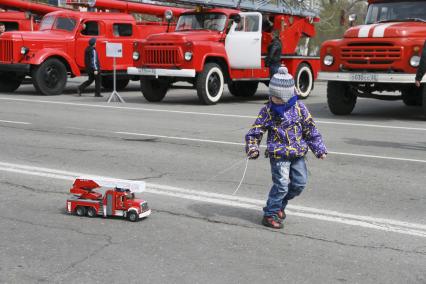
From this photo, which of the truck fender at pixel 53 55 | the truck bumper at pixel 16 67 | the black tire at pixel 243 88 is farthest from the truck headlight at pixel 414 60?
the truck bumper at pixel 16 67

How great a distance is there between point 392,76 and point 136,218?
8.15m

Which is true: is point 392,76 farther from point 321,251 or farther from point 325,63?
point 321,251

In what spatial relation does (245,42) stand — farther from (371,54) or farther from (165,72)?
(371,54)

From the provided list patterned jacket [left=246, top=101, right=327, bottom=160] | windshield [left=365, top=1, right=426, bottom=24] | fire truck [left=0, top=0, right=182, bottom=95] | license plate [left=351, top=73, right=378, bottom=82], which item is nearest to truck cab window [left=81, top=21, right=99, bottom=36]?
fire truck [left=0, top=0, right=182, bottom=95]

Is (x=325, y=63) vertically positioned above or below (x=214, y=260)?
above

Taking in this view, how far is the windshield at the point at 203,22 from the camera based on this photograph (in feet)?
56.4

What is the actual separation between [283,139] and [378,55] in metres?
7.97

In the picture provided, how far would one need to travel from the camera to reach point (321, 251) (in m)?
5.04

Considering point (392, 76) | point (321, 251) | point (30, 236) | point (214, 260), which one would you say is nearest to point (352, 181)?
point (321, 251)

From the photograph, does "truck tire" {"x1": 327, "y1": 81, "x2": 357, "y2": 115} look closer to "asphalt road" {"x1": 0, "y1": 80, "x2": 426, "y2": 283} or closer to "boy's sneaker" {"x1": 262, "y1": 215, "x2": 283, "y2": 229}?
"asphalt road" {"x1": 0, "y1": 80, "x2": 426, "y2": 283}

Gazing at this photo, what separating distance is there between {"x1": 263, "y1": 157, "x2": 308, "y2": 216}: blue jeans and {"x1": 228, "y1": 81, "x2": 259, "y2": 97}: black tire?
1375 centimetres

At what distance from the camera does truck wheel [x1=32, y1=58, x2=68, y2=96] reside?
61.1 ft

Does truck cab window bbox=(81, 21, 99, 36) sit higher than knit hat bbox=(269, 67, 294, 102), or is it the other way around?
truck cab window bbox=(81, 21, 99, 36)

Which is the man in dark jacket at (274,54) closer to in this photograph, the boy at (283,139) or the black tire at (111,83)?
the black tire at (111,83)
